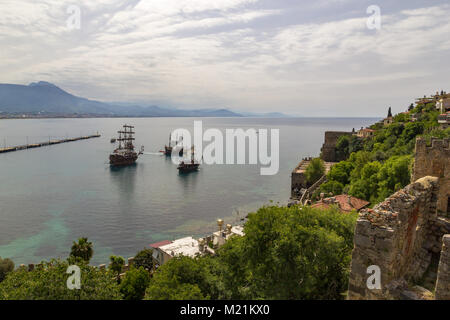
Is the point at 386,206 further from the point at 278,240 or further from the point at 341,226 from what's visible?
the point at 341,226

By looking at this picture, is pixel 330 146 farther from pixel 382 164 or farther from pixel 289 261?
pixel 289 261

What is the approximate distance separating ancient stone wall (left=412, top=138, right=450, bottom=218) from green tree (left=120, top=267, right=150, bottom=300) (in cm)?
1950

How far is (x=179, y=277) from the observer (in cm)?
1253

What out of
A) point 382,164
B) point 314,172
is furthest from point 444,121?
point 314,172

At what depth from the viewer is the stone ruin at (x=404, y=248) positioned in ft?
22.0

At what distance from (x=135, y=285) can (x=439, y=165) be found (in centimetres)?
2059

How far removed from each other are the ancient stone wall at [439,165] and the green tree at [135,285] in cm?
1950

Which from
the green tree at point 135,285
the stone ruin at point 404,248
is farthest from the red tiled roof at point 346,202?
the stone ruin at point 404,248

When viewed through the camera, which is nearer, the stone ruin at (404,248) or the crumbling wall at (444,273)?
the crumbling wall at (444,273)

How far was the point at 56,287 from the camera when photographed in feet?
39.1

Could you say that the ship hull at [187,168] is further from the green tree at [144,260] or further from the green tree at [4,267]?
the green tree at [4,267]

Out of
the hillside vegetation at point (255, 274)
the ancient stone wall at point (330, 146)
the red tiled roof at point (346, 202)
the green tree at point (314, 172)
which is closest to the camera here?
the hillside vegetation at point (255, 274)

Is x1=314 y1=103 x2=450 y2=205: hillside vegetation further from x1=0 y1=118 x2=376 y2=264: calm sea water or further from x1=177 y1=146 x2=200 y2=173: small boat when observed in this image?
x1=177 y1=146 x2=200 y2=173: small boat

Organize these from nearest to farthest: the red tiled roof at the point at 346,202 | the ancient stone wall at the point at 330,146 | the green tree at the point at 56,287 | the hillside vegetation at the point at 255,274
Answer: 1. the hillside vegetation at the point at 255,274
2. the green tree at the point at 56,287
3. the red tiled roof at the point at 346,202
4. the ancient stone wall at the point at 330,146
